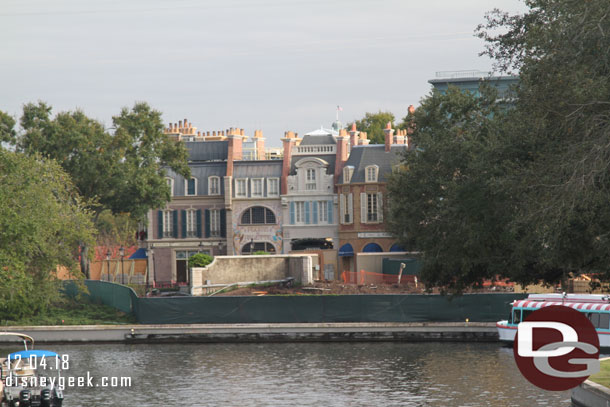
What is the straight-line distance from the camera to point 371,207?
89.7 m

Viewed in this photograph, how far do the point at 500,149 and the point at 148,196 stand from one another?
54305 millimetres

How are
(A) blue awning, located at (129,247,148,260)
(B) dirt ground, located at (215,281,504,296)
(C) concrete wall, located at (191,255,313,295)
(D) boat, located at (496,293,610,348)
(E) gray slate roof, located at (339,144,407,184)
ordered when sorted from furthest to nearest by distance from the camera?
(A) blue awning, located at (129,247,148,260) < (E) gray slate roof, located at (339,144,407,184) < (C) concrete wall, located at (191,255,313,295) < (B) dirt ground, located at (215,281,504,296) < (D) boat, located at (496,293,610,348)

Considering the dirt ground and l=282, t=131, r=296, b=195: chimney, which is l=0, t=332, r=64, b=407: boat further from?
l=282, t=131, r=296, b=195: chimney

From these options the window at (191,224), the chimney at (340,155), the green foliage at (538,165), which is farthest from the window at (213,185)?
the green foliage at (538,165)

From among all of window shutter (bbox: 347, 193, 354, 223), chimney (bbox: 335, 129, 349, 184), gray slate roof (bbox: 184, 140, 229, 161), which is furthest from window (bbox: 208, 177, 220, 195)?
window shutter (bbox: 347, 193, 354, 223)

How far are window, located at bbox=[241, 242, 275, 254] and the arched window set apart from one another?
6.30 ft

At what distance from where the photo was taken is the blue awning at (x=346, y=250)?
295 ft

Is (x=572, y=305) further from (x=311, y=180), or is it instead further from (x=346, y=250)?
(x=311, y=180)

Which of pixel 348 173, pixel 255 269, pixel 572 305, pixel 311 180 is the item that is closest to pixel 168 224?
pixel 311 180

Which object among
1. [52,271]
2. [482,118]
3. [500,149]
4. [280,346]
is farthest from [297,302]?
[500,149]

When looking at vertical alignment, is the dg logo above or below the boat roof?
below

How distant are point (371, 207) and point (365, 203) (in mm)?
612

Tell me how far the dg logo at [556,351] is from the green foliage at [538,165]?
2542 mm

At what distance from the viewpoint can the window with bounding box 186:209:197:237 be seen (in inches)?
3780
